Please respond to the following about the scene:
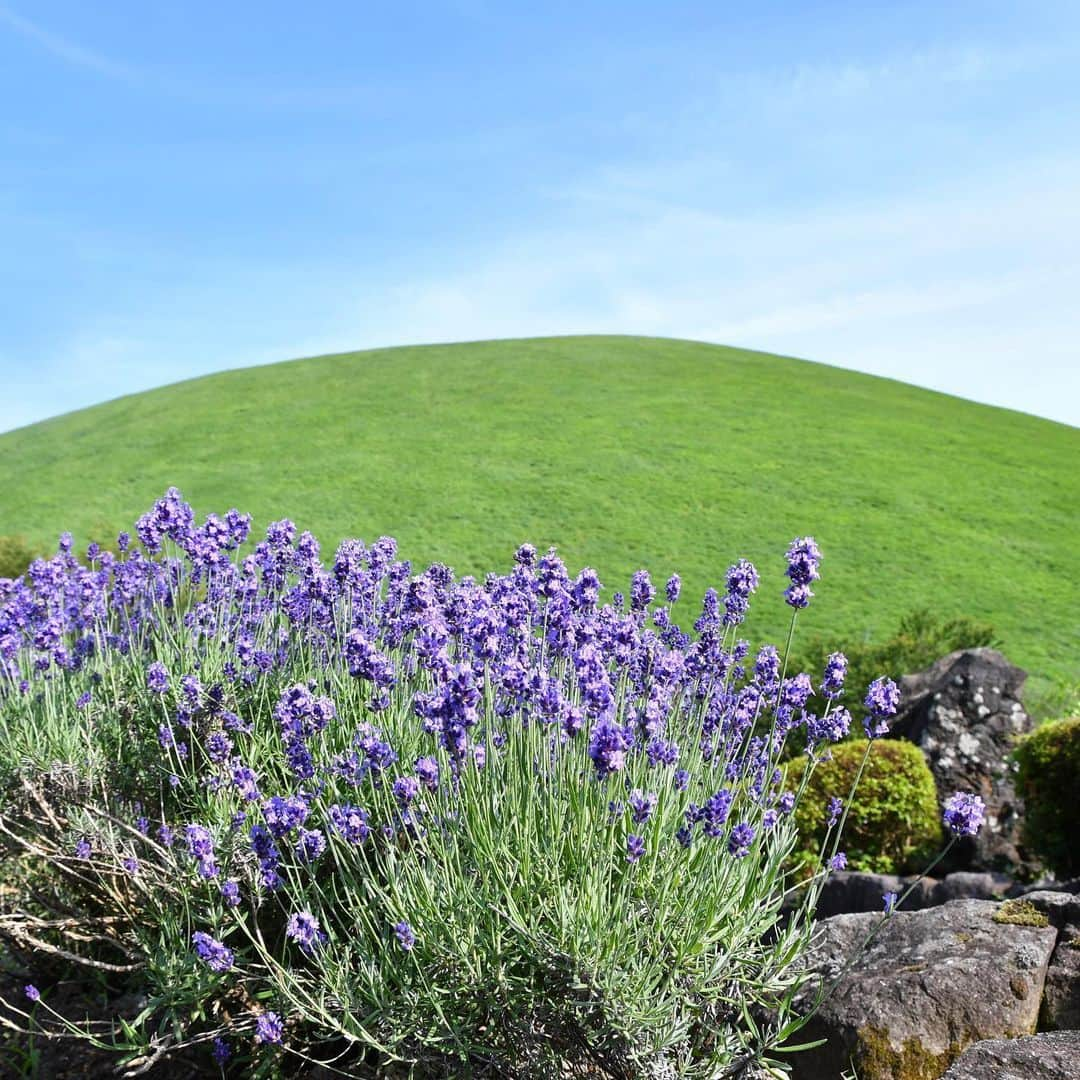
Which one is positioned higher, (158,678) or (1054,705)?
(158,678)

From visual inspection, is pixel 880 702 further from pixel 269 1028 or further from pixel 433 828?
pixel 269 1028

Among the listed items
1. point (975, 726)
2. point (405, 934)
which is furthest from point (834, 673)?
point (975, 726)

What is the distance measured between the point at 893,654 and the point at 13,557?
14096 mm

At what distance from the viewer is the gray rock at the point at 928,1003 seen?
3732 millimetres

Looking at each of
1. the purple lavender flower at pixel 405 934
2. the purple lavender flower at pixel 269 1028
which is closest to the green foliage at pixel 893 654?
the purple lavender flower at pixel 405 934

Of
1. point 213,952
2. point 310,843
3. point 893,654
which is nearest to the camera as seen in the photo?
point 213,952

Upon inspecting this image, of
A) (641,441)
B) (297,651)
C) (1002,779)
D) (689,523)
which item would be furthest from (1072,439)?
(297,651)

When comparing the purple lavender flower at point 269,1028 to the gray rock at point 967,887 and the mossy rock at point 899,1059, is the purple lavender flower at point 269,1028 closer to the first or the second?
the mossy rock at point 899,1059

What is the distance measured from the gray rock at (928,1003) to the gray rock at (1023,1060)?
54 centimetres

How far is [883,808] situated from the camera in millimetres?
7422

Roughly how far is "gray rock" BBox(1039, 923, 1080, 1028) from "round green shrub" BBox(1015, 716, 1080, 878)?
10.3 feet

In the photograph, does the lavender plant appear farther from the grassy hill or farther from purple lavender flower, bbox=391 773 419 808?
the grassy hill

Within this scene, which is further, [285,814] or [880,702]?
[880,702]

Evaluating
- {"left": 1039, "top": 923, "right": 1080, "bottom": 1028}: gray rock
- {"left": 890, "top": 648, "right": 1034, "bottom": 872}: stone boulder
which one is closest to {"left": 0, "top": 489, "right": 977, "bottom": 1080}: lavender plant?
{"left": 1039, "top": 923, "right": 1080, "bottom": 1028}: gray rock
